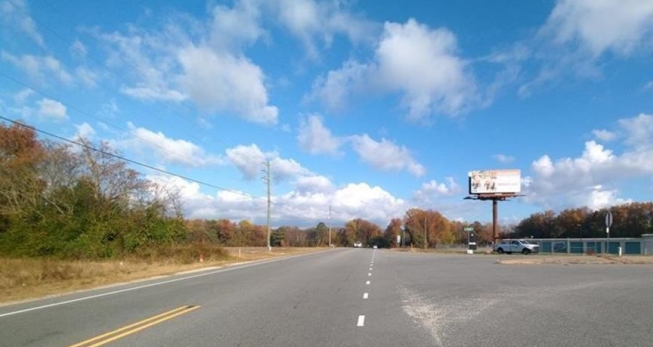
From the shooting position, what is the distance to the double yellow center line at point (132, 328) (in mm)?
9203

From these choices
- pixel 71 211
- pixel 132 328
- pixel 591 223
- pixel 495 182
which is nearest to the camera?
pixel 132 328

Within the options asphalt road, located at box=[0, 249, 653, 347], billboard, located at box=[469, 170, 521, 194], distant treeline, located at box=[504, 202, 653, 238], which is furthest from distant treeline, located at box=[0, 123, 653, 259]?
distant treeline, located at box=[504, 202, 653, 238]

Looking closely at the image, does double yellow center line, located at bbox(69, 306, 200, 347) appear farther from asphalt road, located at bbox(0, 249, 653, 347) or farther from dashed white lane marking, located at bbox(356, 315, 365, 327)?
dashed white lane marking, located at bbox(356, 315, 365, 327)

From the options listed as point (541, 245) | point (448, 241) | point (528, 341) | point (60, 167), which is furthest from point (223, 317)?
point (448, 241)

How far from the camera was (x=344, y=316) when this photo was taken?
1225 cm

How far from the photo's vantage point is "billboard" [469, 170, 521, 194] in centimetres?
8400

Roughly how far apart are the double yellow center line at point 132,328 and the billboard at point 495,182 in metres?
75.8

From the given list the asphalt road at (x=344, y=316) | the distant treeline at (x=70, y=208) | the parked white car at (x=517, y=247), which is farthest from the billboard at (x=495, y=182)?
the asphalt road at (x=344, y=316)

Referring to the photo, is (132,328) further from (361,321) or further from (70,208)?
(70,208)

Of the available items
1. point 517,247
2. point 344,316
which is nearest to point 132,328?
point 344,316

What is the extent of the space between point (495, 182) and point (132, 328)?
79240mm

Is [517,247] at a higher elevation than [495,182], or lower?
lower

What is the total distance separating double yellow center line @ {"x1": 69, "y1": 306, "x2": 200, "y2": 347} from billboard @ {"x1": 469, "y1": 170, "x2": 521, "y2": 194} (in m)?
75.8

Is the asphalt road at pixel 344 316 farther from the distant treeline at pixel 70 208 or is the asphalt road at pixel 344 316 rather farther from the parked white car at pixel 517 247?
the parked white car at pixel 517 247
